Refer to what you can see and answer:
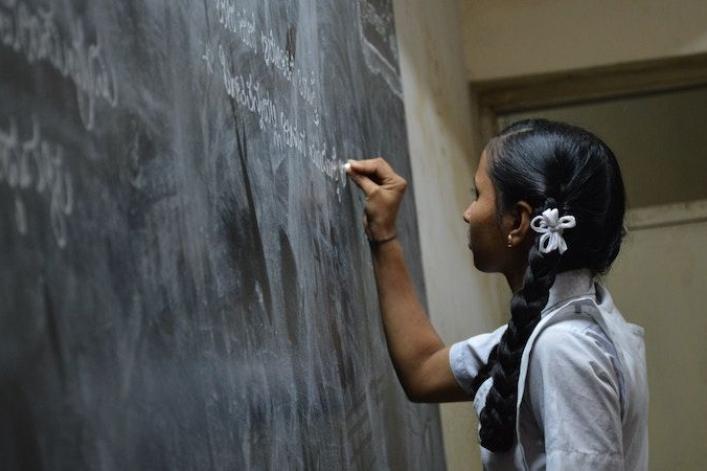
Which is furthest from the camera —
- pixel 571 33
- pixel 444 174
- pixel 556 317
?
pixel 571 33

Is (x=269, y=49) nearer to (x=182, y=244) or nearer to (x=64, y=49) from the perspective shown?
(x=182, y=244)

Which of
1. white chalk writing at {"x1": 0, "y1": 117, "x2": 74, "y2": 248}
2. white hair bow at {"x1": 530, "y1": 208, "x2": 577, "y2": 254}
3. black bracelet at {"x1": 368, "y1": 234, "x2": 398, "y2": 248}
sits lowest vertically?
white hair bow at {"x1": 530, "y1": 208, "x2": 577, "y2": 254}

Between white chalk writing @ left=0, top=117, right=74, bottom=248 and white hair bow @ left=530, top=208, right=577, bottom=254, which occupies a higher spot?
white chalk writing @ left=0, top=117, right=74, bottom=248

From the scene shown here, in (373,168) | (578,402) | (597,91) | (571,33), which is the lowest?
(578,402)

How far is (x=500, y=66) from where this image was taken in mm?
4117

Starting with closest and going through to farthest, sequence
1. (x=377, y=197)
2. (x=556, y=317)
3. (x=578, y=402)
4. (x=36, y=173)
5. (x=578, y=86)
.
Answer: (x=36, y=173) → (x=578, y=402) → (x=556, y=317) → (x=377, y=197) → (x=578, y=86)

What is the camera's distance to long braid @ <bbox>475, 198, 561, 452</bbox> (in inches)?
63.2

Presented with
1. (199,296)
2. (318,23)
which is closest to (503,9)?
(318,23)

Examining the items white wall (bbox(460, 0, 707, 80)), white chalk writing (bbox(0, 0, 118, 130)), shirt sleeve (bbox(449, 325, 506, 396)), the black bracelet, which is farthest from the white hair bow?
white wall (bbox(460, 0, 707, 80))

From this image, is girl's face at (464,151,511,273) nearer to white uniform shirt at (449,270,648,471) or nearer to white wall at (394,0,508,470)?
white uniform shirt at (449,270,648,471)

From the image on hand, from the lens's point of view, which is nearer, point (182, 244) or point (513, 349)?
point (182, 244)

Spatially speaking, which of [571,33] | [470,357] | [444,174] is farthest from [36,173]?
[571,33]

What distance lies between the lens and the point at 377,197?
1.99 metres

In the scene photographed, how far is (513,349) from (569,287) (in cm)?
11
